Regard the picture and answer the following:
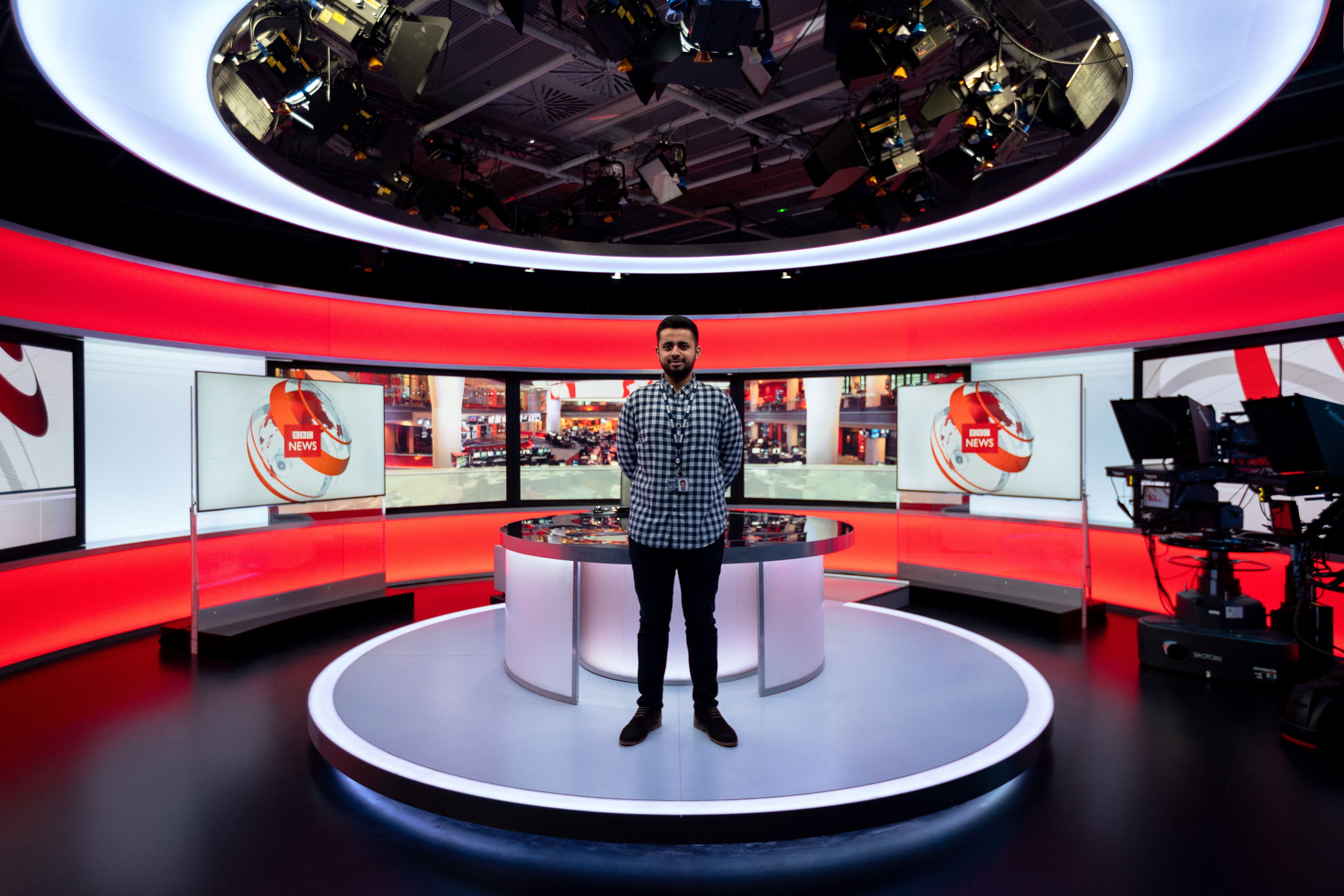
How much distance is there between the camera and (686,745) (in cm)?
275

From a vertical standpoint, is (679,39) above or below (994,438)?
above

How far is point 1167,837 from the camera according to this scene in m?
2.42

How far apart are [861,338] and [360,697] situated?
5.44m

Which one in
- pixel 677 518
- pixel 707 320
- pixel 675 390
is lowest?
pixel 677 518

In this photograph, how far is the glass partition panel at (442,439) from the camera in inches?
273

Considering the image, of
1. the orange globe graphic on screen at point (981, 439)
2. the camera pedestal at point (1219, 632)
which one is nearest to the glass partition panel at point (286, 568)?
the orange globe graphic on screen at point (981, 439)

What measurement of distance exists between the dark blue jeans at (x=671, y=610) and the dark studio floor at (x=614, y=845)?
23.4 inches

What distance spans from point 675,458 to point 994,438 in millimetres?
4042

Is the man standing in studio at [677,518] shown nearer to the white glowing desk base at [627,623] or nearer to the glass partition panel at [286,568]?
the white glowing desk base at [627,623]

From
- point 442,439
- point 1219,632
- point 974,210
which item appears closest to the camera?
point 1219,632

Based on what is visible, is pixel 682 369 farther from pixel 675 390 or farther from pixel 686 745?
pixel 686 745

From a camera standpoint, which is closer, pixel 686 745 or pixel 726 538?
pixel 686 745

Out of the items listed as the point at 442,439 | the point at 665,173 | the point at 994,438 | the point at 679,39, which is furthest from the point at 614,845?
the point at 442,439

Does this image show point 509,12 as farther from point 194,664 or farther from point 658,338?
point 194,664
